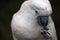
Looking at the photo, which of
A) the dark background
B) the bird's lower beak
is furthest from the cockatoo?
the dark background

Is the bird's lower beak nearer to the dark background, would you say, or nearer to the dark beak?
the dark beak

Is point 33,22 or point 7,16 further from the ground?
point 7,16

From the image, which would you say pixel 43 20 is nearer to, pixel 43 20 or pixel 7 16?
pixel 43 20

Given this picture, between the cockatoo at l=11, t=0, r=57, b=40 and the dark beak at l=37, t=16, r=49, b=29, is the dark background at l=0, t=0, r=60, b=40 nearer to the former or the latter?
the cockatoo at l=11, t=0, r=57, b=40

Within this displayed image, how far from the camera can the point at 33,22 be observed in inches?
61.1

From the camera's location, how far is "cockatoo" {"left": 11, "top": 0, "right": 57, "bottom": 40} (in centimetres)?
145

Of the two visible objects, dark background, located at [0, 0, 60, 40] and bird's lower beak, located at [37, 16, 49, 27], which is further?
dark background, located at [0, 0, 60, 40]

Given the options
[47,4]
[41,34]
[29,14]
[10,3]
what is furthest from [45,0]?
[10,3]

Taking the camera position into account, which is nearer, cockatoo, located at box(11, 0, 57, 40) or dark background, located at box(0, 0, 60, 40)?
cockatoo, located at box(11, 0, 57, 40)

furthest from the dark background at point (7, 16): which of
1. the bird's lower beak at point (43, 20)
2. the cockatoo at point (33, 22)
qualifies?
the bird's lower beak at point (43, 20)

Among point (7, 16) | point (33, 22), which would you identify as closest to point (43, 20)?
point (33, 22)

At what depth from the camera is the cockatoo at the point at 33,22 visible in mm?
1446

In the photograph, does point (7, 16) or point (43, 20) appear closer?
point (43, 20)

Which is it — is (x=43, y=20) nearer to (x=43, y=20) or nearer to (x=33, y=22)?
(x=43, y=20)
